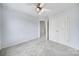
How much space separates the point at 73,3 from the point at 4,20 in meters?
1.58

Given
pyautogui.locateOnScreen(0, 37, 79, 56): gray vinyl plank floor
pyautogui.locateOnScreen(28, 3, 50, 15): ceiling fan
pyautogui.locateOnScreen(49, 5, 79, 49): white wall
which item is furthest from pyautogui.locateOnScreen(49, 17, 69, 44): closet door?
pyautogui.locateOnScreen(28, 3, 50, 15): ceiling fan

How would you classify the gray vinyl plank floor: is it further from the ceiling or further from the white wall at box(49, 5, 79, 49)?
the ceiling

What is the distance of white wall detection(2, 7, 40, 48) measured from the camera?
1.98m

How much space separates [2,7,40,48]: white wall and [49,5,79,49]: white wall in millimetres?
444

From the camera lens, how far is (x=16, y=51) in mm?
2025

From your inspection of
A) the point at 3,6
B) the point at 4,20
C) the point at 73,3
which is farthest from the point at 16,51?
the point at 73,3

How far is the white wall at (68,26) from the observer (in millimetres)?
1976

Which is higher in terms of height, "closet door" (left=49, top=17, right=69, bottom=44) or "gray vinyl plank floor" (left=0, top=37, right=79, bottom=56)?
"closet door" (left=49, top=17, right=69, bottom=44)

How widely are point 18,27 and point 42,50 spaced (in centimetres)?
76

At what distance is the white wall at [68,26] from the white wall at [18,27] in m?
0.44

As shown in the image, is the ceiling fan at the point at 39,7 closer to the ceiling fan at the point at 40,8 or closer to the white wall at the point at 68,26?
the ceiling fan at the point at 40,8

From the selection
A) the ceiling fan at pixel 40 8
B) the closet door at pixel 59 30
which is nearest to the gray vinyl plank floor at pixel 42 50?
the closet door at pixel 59 30

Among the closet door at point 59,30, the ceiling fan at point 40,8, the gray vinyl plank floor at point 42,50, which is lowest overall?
the gray vinyl plank floor at point 42,50

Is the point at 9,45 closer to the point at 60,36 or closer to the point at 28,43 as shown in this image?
the point at 28,43
